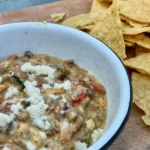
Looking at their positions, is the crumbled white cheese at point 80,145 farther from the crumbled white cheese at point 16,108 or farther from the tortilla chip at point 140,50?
the tortilla chip at point 140,50

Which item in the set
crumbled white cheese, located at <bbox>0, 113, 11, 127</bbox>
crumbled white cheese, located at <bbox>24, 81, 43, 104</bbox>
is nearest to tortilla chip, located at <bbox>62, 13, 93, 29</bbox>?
crumbled white cheese, located at <bbox>24, 81, 43, 104</bbox>

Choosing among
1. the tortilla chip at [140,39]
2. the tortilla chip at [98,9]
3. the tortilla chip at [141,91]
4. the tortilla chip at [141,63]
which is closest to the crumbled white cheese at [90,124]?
the tortilla chip at [141,91]

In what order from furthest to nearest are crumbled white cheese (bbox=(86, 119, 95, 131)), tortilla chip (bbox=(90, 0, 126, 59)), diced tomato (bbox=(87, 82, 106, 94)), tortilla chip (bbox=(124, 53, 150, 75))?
tortilla chip (bbox=(90, 0, 126, 59)), tortilla chip (bbox=(124, 53, 150, 75)), diced tomato (bbox=(87, 82, 106, 94)), crumbled white cheese (bbox=(86, 119, 95, 131))

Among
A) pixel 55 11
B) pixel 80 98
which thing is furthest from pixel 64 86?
pixel 55 11

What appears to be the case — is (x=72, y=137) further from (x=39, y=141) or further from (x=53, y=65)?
(x=53, y=65)

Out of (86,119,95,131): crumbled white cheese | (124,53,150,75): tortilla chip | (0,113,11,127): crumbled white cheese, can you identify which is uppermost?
(0,113,11,127): crumbled white cheese

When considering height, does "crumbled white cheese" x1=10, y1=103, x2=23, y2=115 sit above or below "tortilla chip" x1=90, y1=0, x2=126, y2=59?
above

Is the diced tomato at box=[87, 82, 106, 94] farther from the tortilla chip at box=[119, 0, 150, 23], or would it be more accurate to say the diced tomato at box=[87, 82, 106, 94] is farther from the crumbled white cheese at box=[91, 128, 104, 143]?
the tortilla chip at box=[119, 0, 150, 23]
